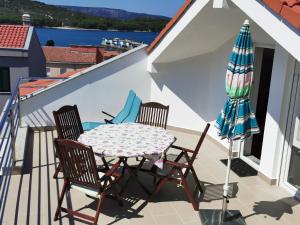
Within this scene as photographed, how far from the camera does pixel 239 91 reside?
3.96 m

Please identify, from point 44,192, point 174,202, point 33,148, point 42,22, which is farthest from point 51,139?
point 42,22

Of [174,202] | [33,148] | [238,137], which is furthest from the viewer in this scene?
[33,148]

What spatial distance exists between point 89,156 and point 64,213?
1113 millimetres

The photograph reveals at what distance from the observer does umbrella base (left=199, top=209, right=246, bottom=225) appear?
14.8 feet

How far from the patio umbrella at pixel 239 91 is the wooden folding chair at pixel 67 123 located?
2.85 metres

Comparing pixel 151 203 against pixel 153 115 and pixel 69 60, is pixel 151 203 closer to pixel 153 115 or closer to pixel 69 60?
pixel 153 115

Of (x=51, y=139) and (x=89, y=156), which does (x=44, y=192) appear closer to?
(x=89, y=156)

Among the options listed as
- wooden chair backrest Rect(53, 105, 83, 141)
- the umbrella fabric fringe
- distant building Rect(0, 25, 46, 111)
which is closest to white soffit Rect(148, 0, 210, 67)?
the umbrella fabric fringe

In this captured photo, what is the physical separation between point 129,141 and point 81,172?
977 millimetres

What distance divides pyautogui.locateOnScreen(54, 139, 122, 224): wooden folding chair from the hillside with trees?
53856 mm

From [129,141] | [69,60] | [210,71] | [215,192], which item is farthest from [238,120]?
[69,60]

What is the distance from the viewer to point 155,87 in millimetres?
8867

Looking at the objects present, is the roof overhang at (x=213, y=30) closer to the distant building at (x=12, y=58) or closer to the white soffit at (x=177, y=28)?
the white soffit at (x=177, y=28)

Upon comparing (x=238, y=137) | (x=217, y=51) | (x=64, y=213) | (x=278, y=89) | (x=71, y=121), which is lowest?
(x=64, y=213)
